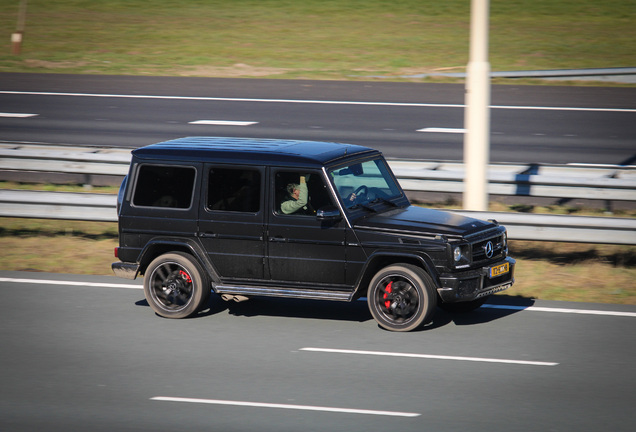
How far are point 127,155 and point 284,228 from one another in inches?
226

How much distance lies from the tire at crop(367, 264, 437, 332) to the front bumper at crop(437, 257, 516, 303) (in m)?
0.14

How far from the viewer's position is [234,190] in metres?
9.82

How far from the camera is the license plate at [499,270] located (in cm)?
953

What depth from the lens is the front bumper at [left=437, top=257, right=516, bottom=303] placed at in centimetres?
913

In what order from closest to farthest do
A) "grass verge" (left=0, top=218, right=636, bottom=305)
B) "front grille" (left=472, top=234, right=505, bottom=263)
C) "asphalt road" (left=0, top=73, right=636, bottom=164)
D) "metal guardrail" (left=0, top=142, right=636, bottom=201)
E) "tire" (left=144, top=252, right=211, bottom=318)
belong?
"front grille" (left=472, top=234, right=505, bottom=263) < "tire" (left=144, top=252, right=211, bottom=318) < "grass verge" (left=0, top=218, right=636, bottom=305) < "metal guardrail" (left=0, top=142, right=636, bottom=201) < "asphalt road" (left=0, top=73, right=636, bottom=164)

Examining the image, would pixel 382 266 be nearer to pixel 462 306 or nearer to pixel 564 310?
pixel 462 306

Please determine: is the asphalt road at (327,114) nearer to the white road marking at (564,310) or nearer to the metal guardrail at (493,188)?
the metal guardrail at (493,188)

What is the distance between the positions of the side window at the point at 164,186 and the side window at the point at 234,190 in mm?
234

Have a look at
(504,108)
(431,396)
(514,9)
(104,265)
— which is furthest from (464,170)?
(514,9)

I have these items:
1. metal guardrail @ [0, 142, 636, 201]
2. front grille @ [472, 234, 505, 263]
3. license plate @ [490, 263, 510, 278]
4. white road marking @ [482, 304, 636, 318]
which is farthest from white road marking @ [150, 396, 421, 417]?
metal guardrail @ [0, 142, 636, 201]

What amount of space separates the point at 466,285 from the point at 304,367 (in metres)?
1.89

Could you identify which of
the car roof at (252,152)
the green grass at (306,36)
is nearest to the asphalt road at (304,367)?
the car roof at (252,152)

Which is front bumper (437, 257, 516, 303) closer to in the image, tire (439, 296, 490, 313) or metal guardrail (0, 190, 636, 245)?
tire (439, 296, 490, 313)

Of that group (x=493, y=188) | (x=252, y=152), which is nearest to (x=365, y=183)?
(x=252, y=152)
